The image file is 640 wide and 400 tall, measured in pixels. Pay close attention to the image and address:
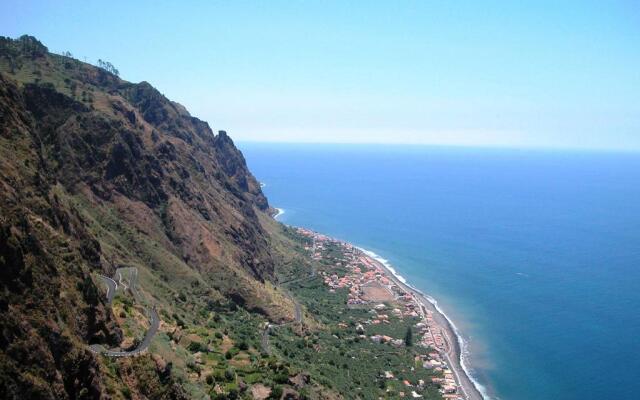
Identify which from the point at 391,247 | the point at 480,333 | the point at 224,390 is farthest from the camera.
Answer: the point at 391,247

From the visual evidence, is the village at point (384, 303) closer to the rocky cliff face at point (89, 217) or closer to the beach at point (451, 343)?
the beach at point (451, 343)

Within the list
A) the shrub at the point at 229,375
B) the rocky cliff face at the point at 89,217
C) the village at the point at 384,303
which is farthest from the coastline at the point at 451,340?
the shrub at the point at 229,375

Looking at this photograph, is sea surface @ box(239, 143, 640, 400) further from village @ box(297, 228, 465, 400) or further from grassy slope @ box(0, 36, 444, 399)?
grassy slope @ box(0, 36, 444, 399)

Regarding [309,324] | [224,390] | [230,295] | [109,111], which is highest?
[109,111]

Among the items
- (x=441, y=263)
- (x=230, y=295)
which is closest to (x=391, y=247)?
(x=441, y=263)

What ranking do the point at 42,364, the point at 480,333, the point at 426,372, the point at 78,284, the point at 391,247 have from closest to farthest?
1. the point at 42,364
2. the point at 78,284
3. the point at 426,372
4. the point at 480,333
5. the point at 391,247

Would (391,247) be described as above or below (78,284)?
below

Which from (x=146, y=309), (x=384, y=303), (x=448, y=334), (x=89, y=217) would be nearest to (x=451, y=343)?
(x=448, y=334)

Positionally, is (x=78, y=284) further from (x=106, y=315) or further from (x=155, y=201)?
(x=155, y=201)

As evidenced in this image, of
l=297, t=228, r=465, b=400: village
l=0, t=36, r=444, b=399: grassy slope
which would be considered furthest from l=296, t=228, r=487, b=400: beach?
l=0, t=36, r=444, b=399: grassy slope
